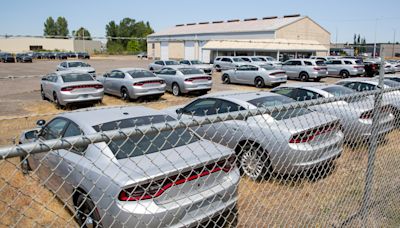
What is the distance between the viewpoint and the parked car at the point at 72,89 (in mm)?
12898

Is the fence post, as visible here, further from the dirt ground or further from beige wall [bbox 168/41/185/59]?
beige wall [bbox 168/41/185/59]

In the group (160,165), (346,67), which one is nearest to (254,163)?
(160,165)

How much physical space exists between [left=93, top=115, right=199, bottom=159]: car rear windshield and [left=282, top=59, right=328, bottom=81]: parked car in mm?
20994

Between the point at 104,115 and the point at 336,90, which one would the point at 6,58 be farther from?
the point at 104,115

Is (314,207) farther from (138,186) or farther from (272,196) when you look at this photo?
(138,186)

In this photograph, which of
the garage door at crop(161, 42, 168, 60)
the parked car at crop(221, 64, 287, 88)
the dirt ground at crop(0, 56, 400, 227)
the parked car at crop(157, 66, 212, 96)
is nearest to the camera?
the dirt ground at crop(0, 56, 400, 227)

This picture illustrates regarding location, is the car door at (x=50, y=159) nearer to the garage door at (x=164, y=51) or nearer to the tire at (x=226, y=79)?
the tire at (x=226, y=79)

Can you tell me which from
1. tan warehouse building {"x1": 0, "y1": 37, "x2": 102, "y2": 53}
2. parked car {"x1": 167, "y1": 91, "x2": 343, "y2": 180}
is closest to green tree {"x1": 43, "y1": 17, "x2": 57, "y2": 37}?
tan warehouse building {"x1": 0, "y1": 37, "x2": 102, "y2": 53}

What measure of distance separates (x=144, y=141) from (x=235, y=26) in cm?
6083

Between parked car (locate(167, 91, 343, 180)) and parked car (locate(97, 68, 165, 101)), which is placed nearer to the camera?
parked car (locate(167, 91, 343, 180))

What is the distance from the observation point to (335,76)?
28.4 meters

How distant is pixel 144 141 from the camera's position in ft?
12.7

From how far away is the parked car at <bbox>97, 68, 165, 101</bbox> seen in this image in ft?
48.2

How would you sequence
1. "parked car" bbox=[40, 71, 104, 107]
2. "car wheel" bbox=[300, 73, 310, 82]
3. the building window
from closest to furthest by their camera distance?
"parked car" bbox=[40, 71, 104, 107], "car wheel" bbox=[300, 73, 310, 82], the building window
